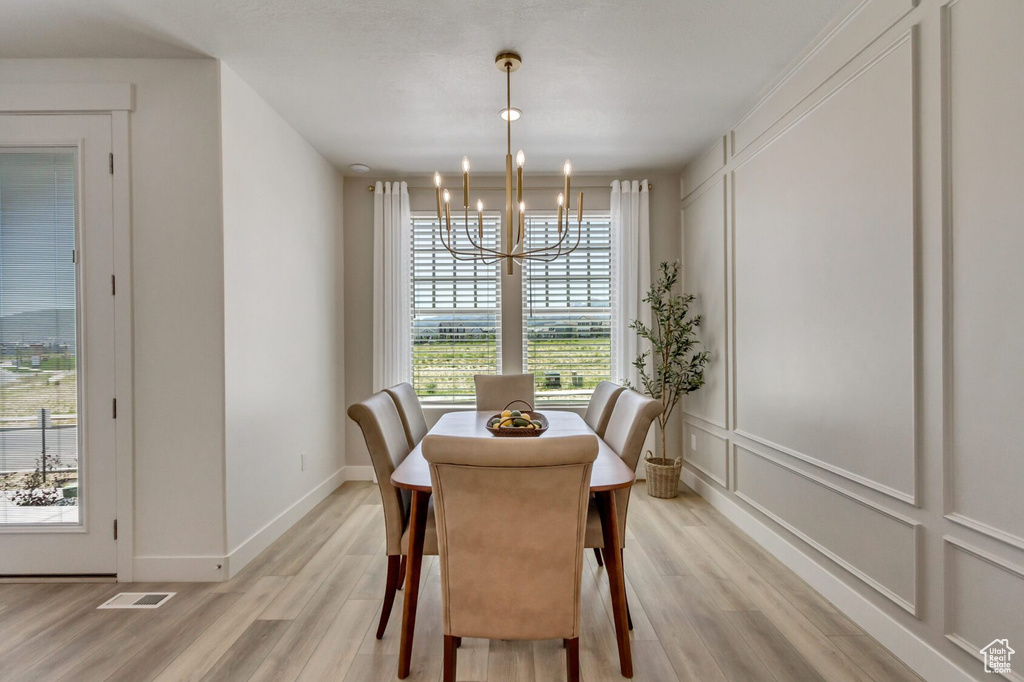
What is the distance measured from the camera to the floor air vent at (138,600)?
229 centimetres

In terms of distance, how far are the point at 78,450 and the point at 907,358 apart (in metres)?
3.78

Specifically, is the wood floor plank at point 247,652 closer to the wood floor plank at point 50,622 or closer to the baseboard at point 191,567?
the baseboard at point 191,567

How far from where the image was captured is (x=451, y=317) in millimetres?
4508

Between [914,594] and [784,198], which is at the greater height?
[784,198]

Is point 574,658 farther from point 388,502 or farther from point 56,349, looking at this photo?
point 56,349

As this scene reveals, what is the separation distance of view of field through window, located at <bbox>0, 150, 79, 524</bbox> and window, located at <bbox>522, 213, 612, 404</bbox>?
3082mm

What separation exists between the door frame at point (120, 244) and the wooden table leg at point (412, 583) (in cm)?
171

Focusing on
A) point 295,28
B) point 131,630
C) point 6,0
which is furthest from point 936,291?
point 6,0

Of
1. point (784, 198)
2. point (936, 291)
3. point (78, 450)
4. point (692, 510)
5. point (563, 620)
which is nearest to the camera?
point (563, 620)

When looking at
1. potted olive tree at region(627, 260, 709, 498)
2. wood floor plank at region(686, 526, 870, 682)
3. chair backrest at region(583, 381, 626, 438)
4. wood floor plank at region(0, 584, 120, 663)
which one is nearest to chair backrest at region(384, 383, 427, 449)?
chair backrest at region(583, 381, 626, 438)

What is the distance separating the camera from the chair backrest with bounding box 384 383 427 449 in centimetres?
260

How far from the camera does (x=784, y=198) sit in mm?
2748

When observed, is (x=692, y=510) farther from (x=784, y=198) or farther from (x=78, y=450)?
(x=78, y=450)

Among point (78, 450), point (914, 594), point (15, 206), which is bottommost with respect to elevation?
point (914, 594)
